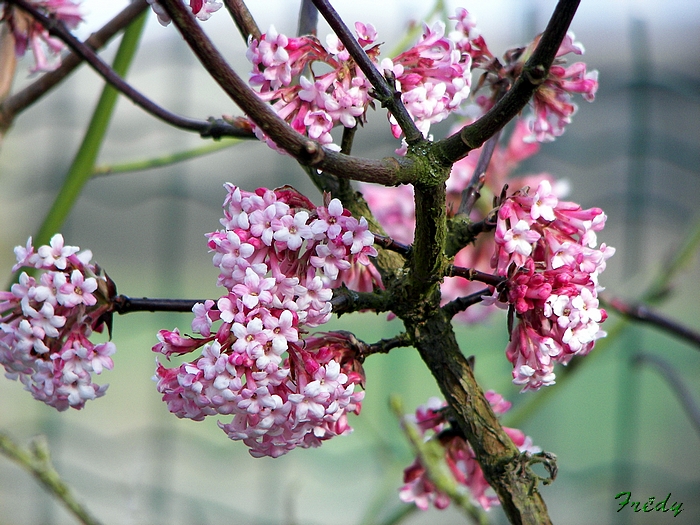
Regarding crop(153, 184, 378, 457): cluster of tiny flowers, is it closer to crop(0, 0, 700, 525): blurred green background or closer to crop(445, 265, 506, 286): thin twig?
crop(445, 265, 506, 286): thin twig

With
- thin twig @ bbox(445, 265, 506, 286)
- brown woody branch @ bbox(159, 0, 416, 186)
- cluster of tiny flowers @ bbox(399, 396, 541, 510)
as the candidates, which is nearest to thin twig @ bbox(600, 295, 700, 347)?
cluster of tiny flowers @ bbox(399, 396, 541, 510)

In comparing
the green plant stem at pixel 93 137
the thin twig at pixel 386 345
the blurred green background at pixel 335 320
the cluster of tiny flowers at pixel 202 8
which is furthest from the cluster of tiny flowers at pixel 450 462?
the blurred green background at pixel 335 320

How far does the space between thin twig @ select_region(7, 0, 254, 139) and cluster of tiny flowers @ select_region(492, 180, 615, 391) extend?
212mm

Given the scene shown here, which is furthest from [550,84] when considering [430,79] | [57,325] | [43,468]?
[43,468]

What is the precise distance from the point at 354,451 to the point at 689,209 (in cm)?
135

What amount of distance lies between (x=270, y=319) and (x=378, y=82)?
142 millimetres

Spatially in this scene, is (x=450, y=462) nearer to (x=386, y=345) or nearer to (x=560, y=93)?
(x=386, y=345)

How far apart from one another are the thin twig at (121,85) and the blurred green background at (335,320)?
1592mm

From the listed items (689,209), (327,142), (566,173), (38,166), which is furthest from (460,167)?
(38,166)

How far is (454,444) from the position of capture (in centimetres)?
Answer: 53

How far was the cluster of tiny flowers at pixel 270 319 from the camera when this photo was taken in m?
0.37

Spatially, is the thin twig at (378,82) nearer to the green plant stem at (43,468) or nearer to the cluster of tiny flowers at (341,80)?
the cluster of tiny flowers at (341,80)

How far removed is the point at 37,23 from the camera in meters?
0.64

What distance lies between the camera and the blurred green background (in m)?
2.22
